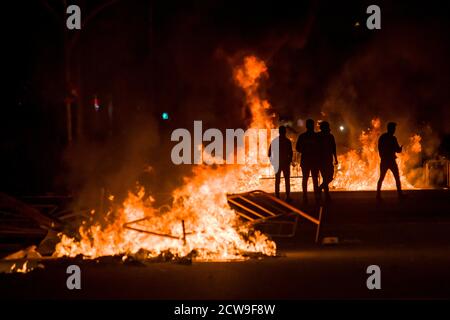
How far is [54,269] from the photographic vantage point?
34.5 ft

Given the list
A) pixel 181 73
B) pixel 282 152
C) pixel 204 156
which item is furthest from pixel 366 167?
pixel 181 73

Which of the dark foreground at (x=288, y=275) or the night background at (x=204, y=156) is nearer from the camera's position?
the dark foreground at (x=288, y=275)

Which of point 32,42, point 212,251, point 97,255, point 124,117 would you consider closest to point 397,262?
point 212,251

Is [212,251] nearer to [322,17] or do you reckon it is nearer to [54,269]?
[54,269]

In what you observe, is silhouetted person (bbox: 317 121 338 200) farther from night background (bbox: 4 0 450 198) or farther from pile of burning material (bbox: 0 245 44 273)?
pile of burning material (bbox: 0 245 44 273)

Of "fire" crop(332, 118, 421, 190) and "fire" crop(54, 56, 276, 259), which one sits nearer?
"fire" crop(54, 56, 276, 259)

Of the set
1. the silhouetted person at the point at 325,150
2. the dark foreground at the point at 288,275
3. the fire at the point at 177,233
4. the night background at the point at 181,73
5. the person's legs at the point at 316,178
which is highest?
the night background at the point at 181,73

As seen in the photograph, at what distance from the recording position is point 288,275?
9656mm

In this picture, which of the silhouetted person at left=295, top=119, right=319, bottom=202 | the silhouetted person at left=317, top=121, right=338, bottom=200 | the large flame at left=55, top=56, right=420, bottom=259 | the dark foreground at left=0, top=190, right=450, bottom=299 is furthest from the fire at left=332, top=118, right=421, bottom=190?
the large flame at left=55, top=56, right=420, bottom=259

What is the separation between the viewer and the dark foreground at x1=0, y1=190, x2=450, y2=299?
8633 mm

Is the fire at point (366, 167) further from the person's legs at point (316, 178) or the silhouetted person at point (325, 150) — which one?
the silhouetted person at point (325, 150)

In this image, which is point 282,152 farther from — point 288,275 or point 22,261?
point 288,275

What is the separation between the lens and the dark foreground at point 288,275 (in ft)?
28.3

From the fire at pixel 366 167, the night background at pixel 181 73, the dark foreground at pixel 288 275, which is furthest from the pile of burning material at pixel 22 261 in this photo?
the fire at pixel 366 167
